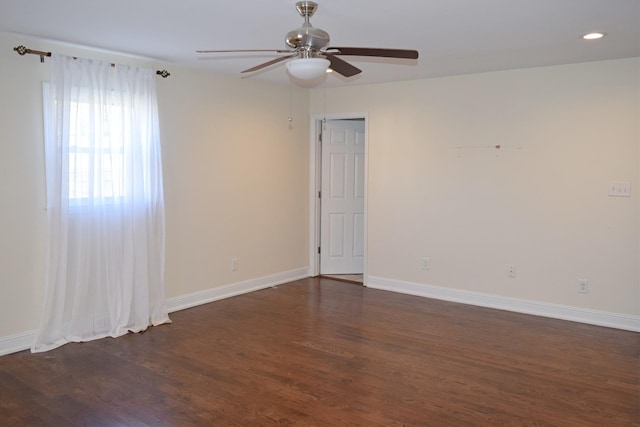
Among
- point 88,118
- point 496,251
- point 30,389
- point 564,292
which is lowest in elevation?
point 30,389

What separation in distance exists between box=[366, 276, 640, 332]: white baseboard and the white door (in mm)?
723

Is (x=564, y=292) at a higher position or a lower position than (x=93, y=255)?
lower

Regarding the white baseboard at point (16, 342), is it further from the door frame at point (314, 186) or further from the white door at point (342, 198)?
the white door at point (342, 198)

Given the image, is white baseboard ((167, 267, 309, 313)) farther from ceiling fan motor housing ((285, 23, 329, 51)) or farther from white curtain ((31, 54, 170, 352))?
ceiling fan motor housing ((285, 23, 329, 51))

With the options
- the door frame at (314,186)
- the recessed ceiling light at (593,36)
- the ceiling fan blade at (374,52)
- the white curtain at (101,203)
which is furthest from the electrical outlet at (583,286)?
the white curtain at (101,203)

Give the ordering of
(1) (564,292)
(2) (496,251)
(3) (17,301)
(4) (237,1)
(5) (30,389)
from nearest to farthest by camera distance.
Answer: (4) (237,1) < (5) (30,389) < (3) (17,301) < (1) (564,292) < (2) (496,251)

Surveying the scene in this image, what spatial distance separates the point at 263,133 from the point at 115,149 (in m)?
1.91

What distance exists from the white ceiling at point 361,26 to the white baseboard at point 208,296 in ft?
7.56

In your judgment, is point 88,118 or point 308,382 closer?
point 308,382

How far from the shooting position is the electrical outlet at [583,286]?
15.2 ft

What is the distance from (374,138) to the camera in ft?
19.3

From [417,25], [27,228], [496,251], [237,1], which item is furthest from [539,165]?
[27,228]

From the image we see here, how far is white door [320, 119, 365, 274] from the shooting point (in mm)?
6430

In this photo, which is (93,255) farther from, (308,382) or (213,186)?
(308,382)
